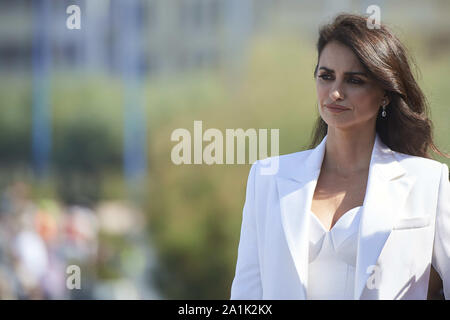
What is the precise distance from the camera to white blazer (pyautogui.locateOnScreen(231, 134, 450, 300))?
1851mm

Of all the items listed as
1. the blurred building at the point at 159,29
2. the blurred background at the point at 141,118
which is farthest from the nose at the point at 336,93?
the blurred building at the point at 159,29

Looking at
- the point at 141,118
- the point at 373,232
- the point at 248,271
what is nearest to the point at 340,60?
the point at 373,232

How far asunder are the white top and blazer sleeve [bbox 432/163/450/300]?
23 centimetres

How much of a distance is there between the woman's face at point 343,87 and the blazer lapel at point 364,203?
12cm

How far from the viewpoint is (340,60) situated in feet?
6.55

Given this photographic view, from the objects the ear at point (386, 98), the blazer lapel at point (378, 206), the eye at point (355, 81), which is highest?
the eye at point (355, 81)

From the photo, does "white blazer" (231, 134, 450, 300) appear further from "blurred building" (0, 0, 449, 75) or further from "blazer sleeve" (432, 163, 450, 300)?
A: "blurred building" (0, 0, 449, 75)

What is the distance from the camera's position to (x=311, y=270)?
6.19 feet

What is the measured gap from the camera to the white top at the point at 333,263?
6.13 feet

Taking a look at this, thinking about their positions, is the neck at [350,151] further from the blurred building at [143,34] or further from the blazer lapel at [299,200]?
the blurred building at [143,34]

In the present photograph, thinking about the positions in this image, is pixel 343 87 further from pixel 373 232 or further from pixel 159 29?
pixel 159 29

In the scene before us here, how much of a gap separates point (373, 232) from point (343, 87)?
0.42m

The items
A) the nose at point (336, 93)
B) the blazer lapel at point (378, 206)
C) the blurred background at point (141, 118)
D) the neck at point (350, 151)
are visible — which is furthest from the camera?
the blurred background at point (141, 118)

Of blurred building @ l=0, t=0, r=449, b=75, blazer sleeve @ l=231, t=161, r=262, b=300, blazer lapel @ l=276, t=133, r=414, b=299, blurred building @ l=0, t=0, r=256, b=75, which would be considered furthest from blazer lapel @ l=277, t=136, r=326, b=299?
blurred building @ l=0, t=0, r=256, b=75
